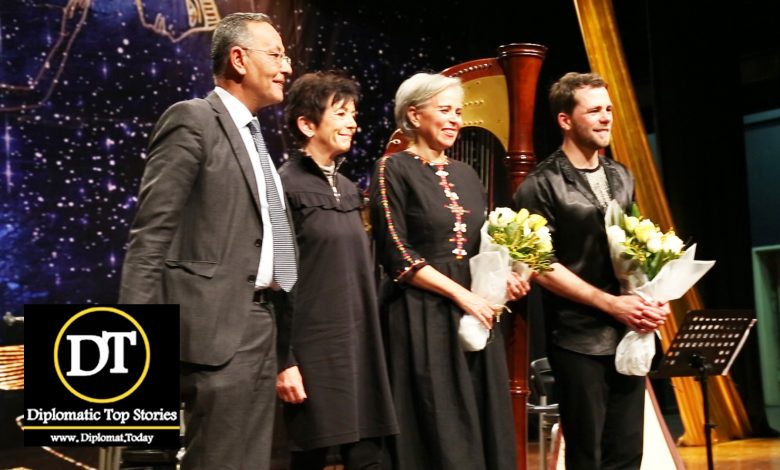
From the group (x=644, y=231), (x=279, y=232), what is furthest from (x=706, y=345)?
(x=279, y=232)

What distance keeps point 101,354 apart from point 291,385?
733 millimetres

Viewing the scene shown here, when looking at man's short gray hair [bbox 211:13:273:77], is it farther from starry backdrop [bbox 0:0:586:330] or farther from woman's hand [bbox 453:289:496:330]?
starry backdrop [bbox 0:0:586:330]

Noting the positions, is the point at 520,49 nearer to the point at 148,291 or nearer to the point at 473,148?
the point at 473,148

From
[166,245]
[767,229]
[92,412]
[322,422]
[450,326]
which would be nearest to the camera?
[92,412]

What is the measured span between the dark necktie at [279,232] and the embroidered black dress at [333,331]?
374mm

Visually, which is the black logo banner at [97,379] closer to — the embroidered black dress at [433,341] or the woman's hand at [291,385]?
the woman's hand at [291,385]

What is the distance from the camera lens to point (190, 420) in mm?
2072

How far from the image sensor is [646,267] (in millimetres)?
2877

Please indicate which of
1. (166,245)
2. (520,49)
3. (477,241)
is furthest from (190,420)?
(520,49)

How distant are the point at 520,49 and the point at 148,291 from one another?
1.73m

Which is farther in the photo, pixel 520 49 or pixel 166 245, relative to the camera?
pixel 520 49

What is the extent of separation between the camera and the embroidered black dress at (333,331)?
264 cm

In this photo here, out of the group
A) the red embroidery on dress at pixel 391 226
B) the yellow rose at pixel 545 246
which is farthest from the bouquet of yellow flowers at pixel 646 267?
the red embroidery on dress at pixel 391 226

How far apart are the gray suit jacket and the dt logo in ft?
0.22
